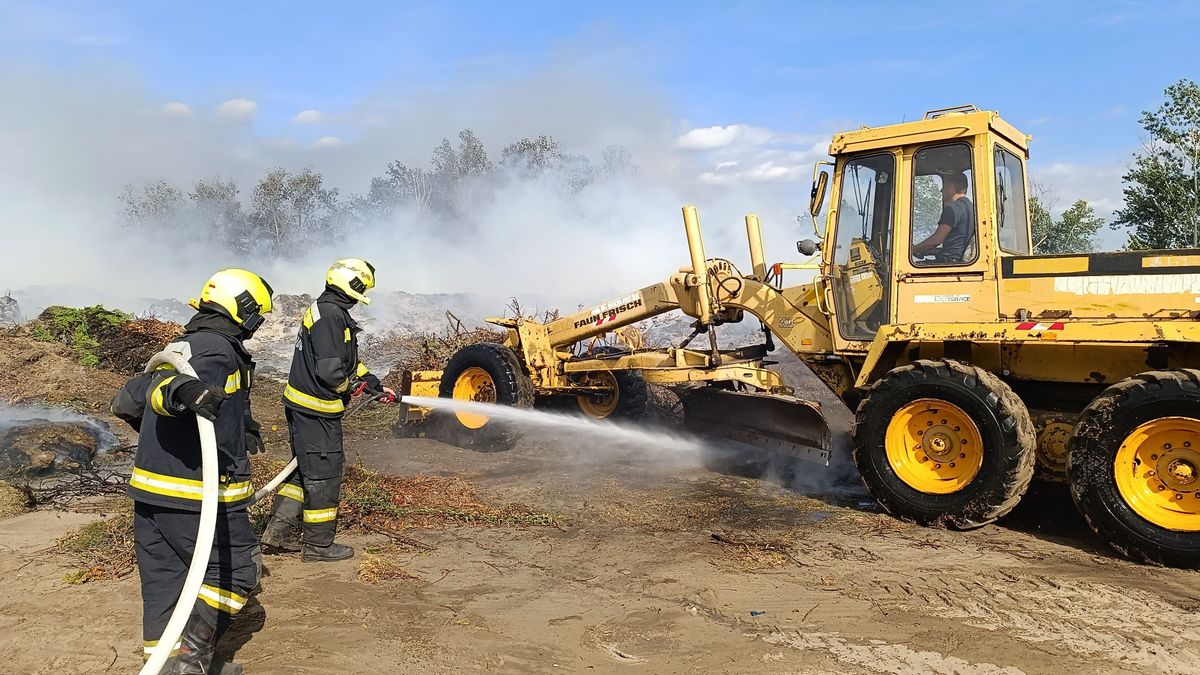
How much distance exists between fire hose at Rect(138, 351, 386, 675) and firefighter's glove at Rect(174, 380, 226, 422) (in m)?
0.07

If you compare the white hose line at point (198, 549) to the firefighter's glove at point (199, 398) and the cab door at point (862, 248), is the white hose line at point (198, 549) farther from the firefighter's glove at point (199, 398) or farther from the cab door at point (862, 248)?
the cab door at point (862, 248)

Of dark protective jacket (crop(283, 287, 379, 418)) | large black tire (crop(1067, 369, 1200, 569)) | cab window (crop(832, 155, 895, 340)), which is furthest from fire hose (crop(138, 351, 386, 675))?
cab window (crop(832, 155, 895, 340))

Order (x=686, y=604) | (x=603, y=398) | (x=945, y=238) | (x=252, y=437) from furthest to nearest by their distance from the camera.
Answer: (x=603, y=398)
(x=945, y=238)
(x=686, y=604)
(x=252, y=437)

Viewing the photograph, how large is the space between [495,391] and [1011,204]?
5.47 m

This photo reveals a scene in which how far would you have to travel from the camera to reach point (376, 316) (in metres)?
21.5

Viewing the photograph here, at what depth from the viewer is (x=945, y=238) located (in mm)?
6480

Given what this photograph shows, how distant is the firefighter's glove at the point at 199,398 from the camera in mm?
3094

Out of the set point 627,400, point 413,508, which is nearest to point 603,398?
point 627,400

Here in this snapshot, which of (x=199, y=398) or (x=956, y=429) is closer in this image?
(x=199, y=398)

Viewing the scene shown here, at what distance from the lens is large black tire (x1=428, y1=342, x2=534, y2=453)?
30.3 ft

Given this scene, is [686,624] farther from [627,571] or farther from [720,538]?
[720,538]

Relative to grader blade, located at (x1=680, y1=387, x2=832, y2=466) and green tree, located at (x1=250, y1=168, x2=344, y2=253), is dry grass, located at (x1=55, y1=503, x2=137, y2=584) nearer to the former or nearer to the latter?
grader blade, located at (x1=680, y1=387, x2=832, y2=466)

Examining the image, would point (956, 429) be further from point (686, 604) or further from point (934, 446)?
point (686, 604)

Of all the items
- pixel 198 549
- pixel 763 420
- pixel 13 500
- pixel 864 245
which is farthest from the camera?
pixel 763 420
